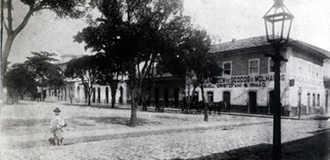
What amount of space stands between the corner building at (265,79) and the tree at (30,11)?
12.5 m

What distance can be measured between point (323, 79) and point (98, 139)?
1919cm

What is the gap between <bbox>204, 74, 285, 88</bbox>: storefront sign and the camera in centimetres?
1941

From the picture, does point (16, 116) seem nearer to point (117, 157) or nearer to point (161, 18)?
point (117, 157)

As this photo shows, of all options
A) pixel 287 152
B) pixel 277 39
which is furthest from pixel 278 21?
Result: pixel 287 152

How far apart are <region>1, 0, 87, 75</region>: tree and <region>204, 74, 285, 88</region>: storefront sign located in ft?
42.8

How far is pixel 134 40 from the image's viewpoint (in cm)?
988

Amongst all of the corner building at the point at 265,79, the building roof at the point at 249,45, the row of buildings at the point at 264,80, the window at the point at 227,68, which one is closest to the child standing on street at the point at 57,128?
the row of buildings at the point at 264,80

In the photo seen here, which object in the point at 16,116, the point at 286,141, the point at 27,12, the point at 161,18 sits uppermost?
the point at 161,18

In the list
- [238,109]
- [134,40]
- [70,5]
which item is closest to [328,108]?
[238,109]

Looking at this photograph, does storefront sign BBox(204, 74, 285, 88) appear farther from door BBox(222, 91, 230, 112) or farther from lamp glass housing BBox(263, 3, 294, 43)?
lamp glass housing BBox(263, 3, 294, 43)

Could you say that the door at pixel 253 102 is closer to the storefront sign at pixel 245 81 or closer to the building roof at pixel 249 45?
the storefront sign at pixel 245 81

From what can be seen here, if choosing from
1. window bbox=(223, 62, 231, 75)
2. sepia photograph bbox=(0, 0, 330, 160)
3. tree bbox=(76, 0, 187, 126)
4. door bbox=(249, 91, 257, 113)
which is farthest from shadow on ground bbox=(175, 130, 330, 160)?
window bbox=(223, 62, 231, 75)

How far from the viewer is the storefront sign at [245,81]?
764 inches

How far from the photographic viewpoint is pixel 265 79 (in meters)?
19.5
